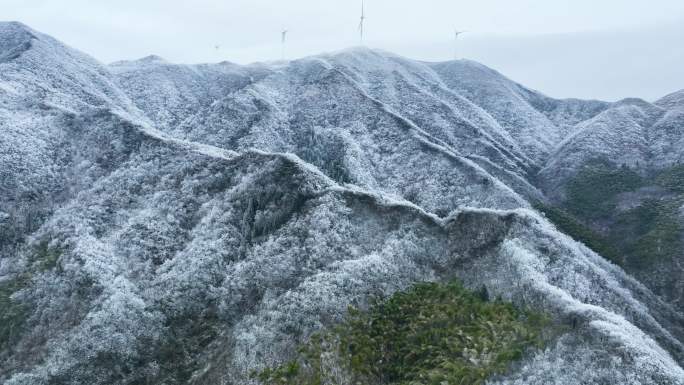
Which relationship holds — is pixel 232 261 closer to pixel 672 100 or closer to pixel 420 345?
pixel 420 345

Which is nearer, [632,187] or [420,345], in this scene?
[420,345]

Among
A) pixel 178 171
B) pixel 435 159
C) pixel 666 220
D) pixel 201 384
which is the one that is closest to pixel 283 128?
pixel 435 159

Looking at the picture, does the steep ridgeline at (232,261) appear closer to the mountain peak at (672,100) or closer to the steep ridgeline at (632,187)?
the steep ridgeline at (632,187)

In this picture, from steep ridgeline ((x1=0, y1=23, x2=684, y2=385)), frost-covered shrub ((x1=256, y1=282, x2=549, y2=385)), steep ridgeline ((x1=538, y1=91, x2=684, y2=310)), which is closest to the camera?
frost-covered shrub ((x1=256, y1=282, x2=549, y2=385))

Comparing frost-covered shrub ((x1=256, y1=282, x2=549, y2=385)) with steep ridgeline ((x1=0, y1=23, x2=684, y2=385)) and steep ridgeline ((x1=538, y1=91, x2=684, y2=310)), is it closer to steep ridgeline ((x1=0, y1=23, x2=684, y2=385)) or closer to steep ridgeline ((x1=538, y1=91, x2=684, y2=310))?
steep ridgeline ((x1=0, y1=23, x2=684, y2=385))

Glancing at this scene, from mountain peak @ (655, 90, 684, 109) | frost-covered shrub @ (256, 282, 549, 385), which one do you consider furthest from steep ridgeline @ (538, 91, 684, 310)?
A: frost-covered shrub @ (256, 282, 549, 385)

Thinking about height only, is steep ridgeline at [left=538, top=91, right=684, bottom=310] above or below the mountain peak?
below

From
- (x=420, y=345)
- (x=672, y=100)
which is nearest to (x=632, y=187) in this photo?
(x=420, y=345)

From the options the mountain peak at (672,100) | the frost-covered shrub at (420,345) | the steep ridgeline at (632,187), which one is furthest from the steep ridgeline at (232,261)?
the mountain peak at (672,100)

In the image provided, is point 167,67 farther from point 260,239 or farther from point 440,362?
point 440,362

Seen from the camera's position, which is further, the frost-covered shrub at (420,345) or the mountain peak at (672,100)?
the mountain peak at (672,100)

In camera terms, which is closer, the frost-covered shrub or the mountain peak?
the frost-covered shrub
